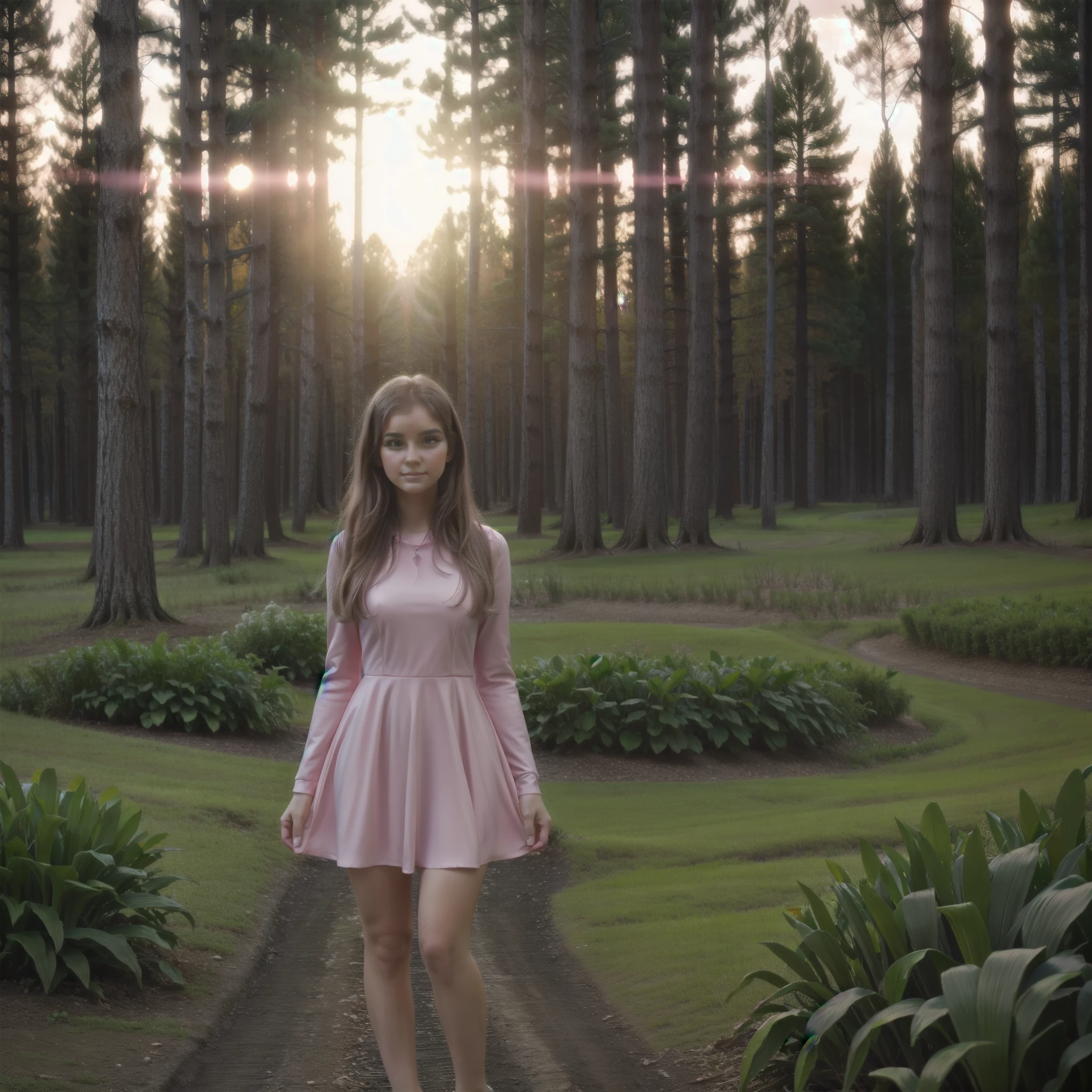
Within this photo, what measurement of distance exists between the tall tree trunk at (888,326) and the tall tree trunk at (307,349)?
Result: 68.2 ft

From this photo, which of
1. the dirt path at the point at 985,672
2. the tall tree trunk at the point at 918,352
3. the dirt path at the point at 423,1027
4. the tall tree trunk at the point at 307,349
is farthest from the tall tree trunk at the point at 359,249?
the dirt path at the point at 423,1027

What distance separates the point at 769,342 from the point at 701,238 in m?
8.70

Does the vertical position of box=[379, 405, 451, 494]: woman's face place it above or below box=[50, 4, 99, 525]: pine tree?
below

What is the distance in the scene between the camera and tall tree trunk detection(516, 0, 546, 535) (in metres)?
31.8

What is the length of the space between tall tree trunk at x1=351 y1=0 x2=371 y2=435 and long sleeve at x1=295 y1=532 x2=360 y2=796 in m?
36.6

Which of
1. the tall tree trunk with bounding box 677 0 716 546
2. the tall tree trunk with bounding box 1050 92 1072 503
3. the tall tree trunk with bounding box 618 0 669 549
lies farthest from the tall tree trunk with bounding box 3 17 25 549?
the tall tree trunk with bounding box 1050 92 1072 503

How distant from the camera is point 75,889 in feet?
16.2

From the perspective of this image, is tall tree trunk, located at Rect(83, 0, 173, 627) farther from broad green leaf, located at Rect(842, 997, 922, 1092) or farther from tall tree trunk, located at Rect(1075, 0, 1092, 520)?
tall tree trunk, located at Rect(1075, 0, 1092, 520)

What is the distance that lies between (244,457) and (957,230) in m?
37.3

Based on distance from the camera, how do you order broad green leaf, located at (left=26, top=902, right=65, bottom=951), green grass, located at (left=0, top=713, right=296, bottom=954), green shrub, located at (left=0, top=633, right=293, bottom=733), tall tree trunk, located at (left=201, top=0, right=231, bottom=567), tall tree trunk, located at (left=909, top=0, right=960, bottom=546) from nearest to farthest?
broad green leaf, located at (left=26, top=902, right=65, bottom=951)
green grass, located at (left=0, top=713, right=296, bottom=954)
green shrub, located at (left=0, top=633, right=293, bottom=733)
tall tree trunk, located at (left=909, top=0, right=960, bottom=546)
tall tree trunk, located at (left=201, top=0, right=231, bottom=567)

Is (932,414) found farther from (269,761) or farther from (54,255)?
(54,255)

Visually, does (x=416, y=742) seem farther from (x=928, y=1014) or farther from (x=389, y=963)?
(x=928, y=1014)

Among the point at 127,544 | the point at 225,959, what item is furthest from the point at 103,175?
the point at 225,959

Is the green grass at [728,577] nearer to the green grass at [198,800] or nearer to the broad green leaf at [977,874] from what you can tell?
the green grass at [198,800]
